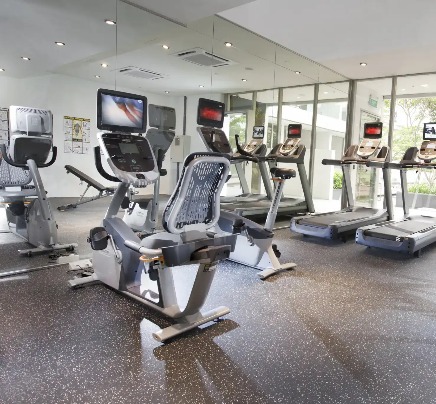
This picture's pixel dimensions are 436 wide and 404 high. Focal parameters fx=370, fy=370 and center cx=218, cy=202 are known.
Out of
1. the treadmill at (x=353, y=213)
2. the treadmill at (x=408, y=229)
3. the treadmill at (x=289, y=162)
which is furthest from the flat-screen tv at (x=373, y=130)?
the treadmill at (x=289, y=162)

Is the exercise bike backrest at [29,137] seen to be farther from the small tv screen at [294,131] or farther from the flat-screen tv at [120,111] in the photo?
the small tv screen at [294,131]

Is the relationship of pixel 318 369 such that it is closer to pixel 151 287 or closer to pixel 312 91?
pixel 151 287

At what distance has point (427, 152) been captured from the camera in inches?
230

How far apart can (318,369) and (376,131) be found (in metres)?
5.44

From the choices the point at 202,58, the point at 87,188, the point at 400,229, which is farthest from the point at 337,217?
the point at 87,188

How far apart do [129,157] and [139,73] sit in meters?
3.62

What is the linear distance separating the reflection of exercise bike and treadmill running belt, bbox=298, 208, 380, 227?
3.34m

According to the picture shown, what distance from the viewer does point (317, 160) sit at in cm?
912

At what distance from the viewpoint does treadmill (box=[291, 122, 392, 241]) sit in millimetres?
5395

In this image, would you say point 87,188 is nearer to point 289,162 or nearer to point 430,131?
point 289,162

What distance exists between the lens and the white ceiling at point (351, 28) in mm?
4719

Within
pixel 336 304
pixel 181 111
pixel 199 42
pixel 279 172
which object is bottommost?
pixel 336 304

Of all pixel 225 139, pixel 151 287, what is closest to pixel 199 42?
pixel 225 139

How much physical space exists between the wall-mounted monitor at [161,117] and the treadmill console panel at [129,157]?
6.07 ft
